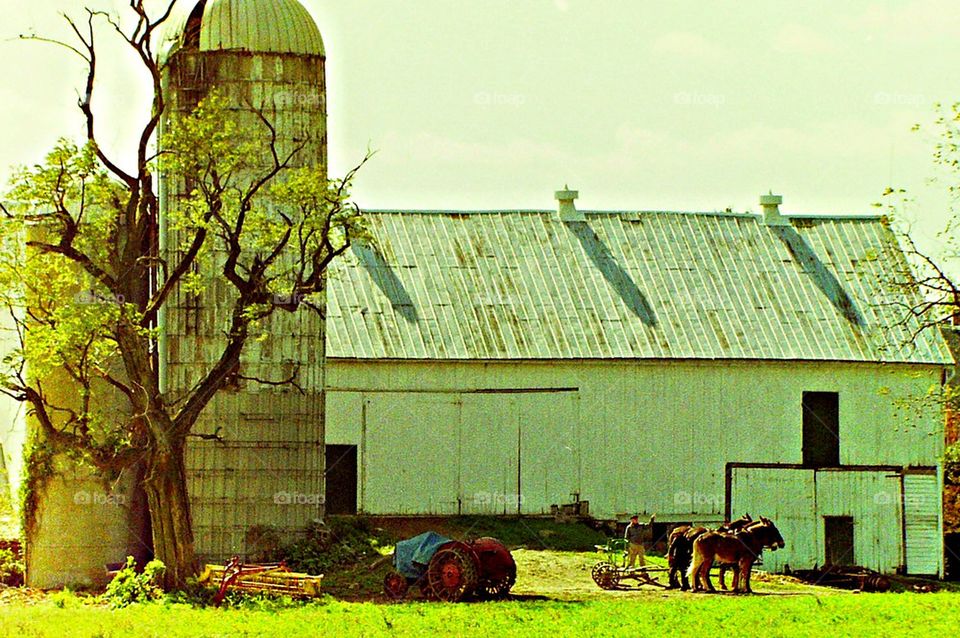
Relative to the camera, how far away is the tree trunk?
27.0 m

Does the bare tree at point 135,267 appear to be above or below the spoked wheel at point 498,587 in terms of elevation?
above

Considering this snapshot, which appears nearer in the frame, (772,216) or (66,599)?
(66,599)

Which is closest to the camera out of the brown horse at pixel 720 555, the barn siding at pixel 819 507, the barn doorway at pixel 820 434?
the brown horse at pixel 720 555

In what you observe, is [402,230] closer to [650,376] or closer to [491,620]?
[650,376]

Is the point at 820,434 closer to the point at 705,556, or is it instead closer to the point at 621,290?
the point at 621,290

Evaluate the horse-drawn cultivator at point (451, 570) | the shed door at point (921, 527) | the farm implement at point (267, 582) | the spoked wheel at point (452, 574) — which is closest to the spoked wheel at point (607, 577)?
the horse-drawn cultivator at point (451, 570)

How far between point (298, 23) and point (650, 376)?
1117 centimetres

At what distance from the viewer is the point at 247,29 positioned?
32250mm

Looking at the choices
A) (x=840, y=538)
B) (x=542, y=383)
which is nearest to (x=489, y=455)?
(x=542, y=383)

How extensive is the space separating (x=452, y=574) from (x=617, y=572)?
3.84 metres

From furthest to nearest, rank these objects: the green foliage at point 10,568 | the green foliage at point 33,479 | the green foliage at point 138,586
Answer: the green foliage at point 10,568
the green foliage at point 33,479
the green foliage at point 138,586

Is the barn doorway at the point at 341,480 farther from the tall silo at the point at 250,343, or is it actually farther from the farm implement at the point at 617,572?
the farm implement at the point at 617,572

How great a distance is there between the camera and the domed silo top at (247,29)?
3222cm

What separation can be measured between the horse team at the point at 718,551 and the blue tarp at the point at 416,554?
4.49 meters
